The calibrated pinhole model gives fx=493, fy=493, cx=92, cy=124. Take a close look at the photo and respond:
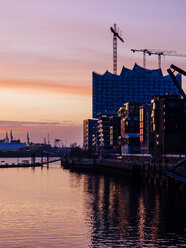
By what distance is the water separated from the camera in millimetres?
49125

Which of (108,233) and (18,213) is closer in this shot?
(108,233)

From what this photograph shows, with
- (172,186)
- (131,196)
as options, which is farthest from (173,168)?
(131,196)

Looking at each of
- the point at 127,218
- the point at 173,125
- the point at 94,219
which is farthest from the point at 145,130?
the point at 94,219

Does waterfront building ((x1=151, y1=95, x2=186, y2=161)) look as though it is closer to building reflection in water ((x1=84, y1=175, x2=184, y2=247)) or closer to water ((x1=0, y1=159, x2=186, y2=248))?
building reflection in water ((x1=84, y1=175, x2=184, y2=247))

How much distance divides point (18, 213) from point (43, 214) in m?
3.77

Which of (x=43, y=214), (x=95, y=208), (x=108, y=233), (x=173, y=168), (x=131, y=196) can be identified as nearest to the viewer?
(x=108, y=233)

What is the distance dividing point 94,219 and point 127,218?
425 centimetres

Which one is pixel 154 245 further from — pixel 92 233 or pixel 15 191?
pixel 15 191

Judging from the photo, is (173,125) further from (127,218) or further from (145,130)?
(127,218)

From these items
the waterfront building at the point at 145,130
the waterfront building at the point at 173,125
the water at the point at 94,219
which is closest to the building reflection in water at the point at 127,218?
the water at the point at 94,219

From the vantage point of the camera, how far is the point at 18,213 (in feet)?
222

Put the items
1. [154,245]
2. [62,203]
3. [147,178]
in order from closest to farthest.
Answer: [154,245] → [62,203] → [147,178]

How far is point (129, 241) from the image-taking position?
160 feet

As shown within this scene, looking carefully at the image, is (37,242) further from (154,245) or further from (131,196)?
(131,196)
